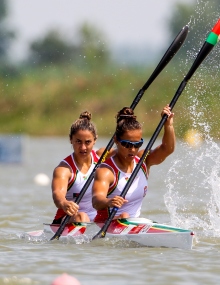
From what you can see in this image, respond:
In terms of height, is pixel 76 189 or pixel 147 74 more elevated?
pixel 147 74

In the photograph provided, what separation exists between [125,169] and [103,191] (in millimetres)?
372

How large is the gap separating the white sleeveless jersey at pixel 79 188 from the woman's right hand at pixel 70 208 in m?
0.41

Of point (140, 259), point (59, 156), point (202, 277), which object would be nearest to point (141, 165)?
point (140, 259)

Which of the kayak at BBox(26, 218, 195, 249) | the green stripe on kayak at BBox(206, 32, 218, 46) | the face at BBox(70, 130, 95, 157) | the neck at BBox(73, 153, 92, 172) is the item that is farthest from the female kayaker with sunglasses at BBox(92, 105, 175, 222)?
the green stripe on kayak at BBox(206, 32, 218, 46)

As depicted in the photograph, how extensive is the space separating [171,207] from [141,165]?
3418 mm

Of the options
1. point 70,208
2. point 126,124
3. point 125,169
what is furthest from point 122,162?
point 70,208

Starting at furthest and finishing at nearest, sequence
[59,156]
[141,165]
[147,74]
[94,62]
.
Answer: [94,62], [147,74], [59,156], [141,165]

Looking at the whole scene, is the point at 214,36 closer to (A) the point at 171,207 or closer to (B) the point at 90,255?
(B) the point at 90,255

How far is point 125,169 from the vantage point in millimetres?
7293

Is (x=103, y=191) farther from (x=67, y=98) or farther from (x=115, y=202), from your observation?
(x=67, y=98)

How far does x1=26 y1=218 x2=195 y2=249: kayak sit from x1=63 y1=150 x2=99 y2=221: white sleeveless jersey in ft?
1.30

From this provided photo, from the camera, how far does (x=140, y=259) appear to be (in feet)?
21.2

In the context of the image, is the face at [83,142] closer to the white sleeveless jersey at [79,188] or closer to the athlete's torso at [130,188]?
the white sleeveless jersey at [79,188]

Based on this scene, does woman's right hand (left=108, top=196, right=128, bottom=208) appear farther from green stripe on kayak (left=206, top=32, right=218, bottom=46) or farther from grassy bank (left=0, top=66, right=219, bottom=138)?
grassy bank (left=0, top=66, right=219, bottom=138)
